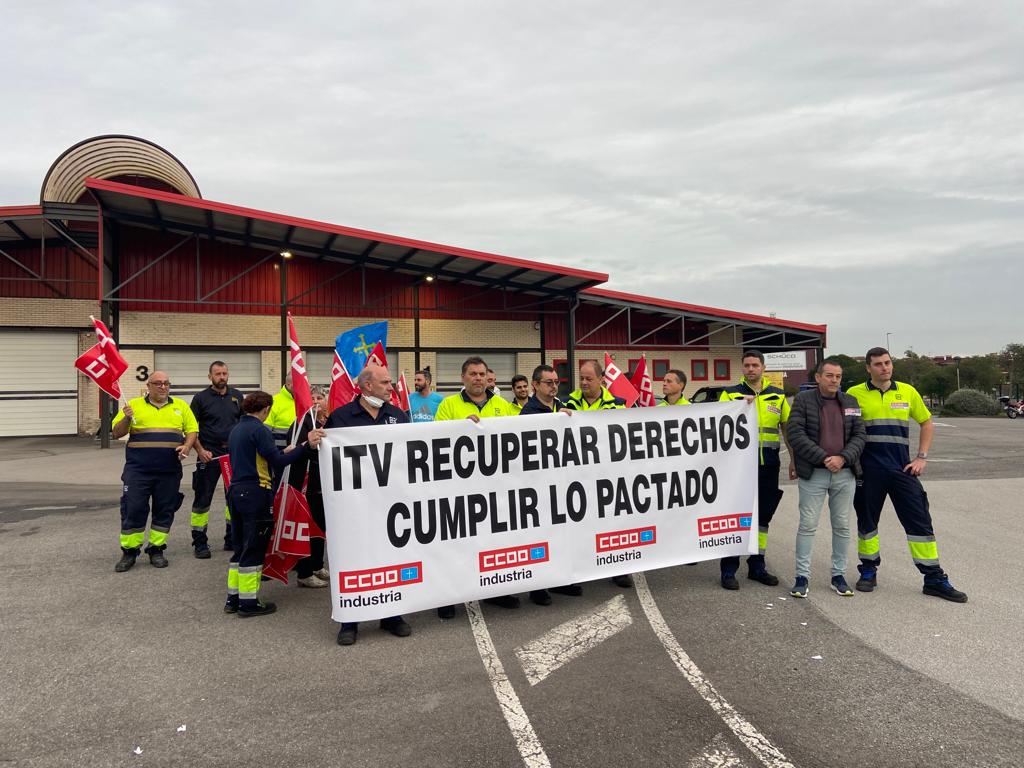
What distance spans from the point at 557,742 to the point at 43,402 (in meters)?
22.4

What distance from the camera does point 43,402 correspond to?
62.7ft

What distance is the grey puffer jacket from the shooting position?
508 cm

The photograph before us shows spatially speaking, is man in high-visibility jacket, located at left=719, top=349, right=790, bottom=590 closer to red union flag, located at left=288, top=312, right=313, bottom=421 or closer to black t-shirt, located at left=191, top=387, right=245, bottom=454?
red union flag, located at left=288, top=312, right=313, bottom=421

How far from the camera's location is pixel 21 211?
16.6 m

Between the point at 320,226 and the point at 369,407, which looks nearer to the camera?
the point at 369,407

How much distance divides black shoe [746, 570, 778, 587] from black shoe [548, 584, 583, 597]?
5.33 ft

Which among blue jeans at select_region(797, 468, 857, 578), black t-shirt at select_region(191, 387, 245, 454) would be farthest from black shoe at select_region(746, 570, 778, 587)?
black t-shirt at select_region(191, 387, 245, 454)

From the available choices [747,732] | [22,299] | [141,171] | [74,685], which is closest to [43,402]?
[22,299]

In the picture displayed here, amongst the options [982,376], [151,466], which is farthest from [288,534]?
[982,376]

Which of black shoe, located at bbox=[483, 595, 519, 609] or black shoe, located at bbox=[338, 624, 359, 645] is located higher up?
black shoe, located at bbox=[338, 624, 359, 645]

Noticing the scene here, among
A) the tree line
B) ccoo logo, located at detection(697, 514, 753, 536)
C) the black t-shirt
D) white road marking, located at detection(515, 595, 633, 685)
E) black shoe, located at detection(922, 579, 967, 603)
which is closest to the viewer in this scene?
white road marking, located at detection(515, 595, 633, 685)

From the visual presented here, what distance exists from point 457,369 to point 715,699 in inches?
783

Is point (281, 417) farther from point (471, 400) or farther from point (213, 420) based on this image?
point (471, 400)

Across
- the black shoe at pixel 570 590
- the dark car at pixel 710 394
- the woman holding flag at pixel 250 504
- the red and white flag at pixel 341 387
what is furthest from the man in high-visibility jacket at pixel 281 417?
the dark car at pixel 710 394
